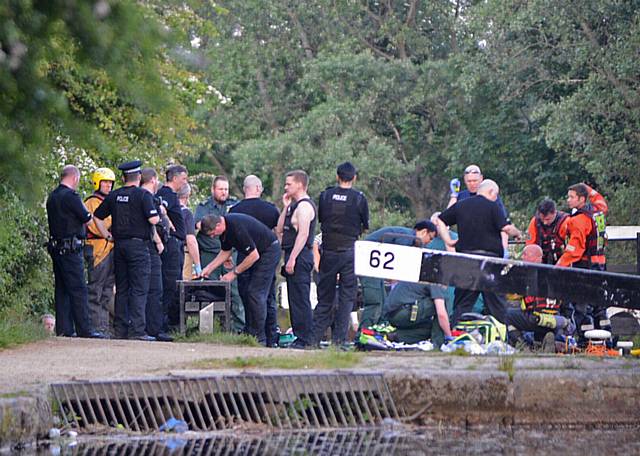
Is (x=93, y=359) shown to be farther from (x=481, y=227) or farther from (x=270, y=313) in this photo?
(x=481, y=227)

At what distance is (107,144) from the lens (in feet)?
17.0

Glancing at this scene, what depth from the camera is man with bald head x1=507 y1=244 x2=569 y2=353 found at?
12.7 metres

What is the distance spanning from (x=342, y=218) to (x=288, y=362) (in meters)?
3.38

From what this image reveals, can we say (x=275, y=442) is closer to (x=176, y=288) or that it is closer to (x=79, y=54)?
(x=79, y=54)

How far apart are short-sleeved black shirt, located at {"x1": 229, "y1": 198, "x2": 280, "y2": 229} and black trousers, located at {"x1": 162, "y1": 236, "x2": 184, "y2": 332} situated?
817 millimetres

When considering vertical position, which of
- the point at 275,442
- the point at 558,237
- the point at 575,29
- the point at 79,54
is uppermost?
the point at 575,29

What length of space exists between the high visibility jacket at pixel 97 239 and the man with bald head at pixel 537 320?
415 centimetres

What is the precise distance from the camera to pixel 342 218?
12680mm

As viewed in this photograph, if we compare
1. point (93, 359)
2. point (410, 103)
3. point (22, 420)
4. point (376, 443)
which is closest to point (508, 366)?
point (376, 443)

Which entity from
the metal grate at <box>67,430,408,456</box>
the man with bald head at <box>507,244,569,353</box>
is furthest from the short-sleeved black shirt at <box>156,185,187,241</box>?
the metal grate at <box>67,430,408,456</box>

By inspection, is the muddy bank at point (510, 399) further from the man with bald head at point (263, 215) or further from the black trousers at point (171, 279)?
the black trousers at point (171, 279)

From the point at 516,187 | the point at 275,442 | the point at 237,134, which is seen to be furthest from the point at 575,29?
the point at 275,442

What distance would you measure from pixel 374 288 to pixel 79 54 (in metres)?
9.35

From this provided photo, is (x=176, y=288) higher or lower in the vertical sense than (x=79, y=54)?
lower
